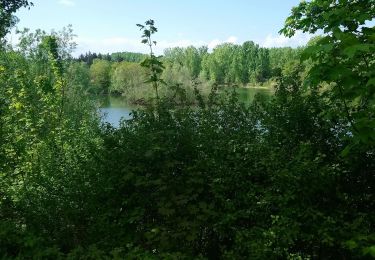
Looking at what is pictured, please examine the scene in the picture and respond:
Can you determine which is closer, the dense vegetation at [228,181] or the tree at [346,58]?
the tree at [346,58]

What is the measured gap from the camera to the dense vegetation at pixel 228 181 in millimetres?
4352

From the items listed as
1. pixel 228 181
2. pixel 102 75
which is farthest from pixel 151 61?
pixel 102 75

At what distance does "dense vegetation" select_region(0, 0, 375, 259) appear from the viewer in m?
4.35

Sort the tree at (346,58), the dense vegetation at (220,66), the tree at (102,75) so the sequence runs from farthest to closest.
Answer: the tree at (102,75) → the dense vegetation at (220,66) → the tree at (346,58)

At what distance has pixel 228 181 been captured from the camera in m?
5.29

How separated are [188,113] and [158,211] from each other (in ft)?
8.56

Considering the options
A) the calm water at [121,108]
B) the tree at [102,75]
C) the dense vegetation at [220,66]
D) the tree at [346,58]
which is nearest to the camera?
the tree at [346,58]

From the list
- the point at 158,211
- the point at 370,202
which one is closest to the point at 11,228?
the point at 158,211

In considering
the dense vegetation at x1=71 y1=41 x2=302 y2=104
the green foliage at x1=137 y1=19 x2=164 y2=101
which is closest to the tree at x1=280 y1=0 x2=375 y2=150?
the green foliage at x1=137 y1=19 x2=164 y2=101

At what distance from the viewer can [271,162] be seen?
5.41 meters

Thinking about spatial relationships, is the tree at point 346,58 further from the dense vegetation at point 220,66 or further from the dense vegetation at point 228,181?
the dense vegetation at point 220,66

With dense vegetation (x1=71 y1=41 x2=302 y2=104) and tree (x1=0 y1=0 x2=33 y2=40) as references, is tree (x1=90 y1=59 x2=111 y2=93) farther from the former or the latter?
tree (x1=0 y1=0 x2=33 y2=40)

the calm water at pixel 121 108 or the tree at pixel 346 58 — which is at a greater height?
the tree at pixel 346 58

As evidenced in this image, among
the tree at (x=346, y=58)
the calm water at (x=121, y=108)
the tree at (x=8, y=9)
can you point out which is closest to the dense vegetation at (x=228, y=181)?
the tree at (x=346, y=58)
